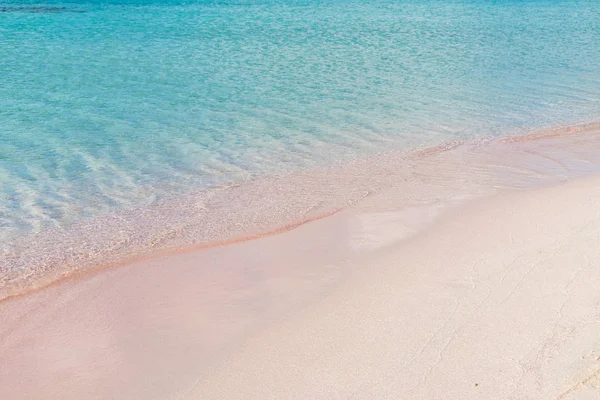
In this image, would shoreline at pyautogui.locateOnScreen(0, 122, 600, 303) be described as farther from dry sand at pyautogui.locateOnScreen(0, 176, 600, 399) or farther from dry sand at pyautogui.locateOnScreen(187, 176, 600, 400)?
dry sand at pyautogui.locateOnScreen(187, 176, 600, 400)

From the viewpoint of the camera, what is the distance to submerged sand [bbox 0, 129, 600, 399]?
153 inches

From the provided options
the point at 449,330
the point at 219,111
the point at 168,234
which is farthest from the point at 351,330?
the point at 219,111

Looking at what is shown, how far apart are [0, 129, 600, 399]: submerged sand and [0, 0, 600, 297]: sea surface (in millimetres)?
858

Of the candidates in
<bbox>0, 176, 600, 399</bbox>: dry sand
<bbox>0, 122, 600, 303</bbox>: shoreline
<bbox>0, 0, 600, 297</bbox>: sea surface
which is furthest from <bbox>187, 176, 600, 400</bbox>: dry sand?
<bbox>0, 0, 600, 297</bbox>: sea surface

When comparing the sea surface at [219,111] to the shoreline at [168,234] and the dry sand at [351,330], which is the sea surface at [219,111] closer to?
the shoreline at [168,234]

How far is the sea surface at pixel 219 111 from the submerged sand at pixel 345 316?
2.81 feet

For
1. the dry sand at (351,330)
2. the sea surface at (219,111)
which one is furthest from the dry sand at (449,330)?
the sea surface at (219,111)

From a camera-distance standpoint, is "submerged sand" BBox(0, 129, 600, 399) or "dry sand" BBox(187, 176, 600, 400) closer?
"dry sand" BBox(187, 176, 600, 400)

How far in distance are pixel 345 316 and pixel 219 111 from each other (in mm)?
7497

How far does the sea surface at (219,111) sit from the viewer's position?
7141mm

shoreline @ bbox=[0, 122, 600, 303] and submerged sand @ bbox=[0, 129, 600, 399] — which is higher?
submerged sand @ bbox=[0, 129, 600, 399]

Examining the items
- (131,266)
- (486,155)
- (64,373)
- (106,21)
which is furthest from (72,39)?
(64,373)

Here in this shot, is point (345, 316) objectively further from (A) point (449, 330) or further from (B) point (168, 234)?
(B) point (168, 234)

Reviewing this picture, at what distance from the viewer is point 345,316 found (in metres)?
4.66
